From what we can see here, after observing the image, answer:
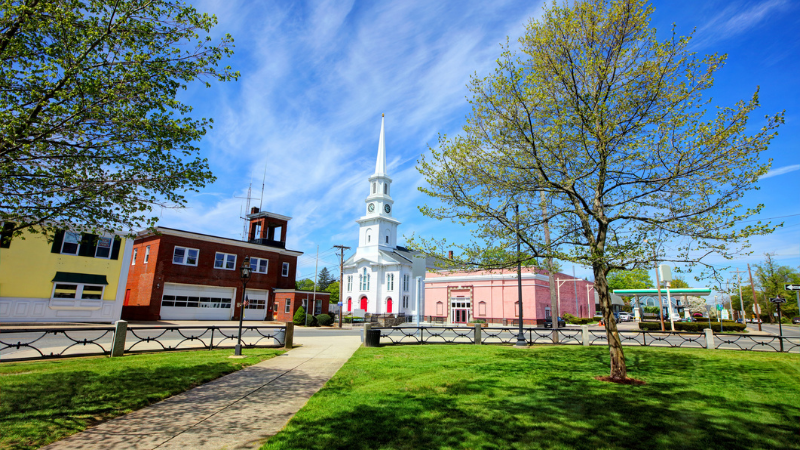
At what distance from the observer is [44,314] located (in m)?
24.6

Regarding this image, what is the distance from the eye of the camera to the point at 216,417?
6.22m

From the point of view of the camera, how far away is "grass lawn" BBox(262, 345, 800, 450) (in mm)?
5156

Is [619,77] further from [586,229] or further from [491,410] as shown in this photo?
[491,410]

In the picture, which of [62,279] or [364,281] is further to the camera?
[364,281]

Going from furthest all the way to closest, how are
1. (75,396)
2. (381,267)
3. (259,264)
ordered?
(381,267) < (259,264) < (75,396)

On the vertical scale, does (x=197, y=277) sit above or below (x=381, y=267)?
below

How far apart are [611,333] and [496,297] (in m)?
35.6

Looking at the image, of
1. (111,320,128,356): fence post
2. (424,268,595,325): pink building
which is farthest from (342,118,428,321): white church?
(111,320,128,356): fence post

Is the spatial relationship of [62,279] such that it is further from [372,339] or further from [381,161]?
[381,161]

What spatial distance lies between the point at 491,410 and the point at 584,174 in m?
7.06

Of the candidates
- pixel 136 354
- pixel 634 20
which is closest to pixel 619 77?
pixel 634 20

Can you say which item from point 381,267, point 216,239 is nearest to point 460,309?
point 381,267

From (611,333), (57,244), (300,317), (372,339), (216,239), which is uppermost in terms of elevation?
(216,239)

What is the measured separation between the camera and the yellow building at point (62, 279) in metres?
23.7
